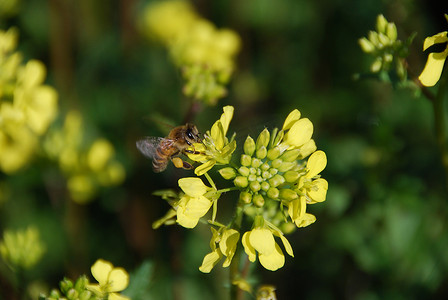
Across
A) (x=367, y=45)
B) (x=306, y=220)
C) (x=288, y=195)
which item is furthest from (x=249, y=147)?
(x=367, y=45)

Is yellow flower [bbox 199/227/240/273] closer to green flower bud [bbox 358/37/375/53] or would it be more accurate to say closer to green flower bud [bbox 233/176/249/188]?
green flower bud [bbox 233/176/249/188]

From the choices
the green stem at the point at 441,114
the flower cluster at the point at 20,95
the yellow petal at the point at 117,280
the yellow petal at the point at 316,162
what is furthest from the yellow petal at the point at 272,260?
the flower cluster at the point at 20,95

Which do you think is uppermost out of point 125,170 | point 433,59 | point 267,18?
point 267,18

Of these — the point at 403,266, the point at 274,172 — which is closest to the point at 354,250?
the point at 403,266

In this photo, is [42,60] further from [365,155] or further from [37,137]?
[365,155]

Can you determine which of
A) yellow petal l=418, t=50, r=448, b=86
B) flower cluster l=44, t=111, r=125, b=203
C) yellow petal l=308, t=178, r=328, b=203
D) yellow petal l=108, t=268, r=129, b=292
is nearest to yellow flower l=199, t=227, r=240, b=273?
yellow petal l=308, t=178, r=328, b=203

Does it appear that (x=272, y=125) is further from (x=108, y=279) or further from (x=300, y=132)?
(x=108, y=279)

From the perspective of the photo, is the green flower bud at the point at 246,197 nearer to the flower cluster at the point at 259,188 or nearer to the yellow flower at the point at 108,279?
the flower cluster at the point at 259,188
